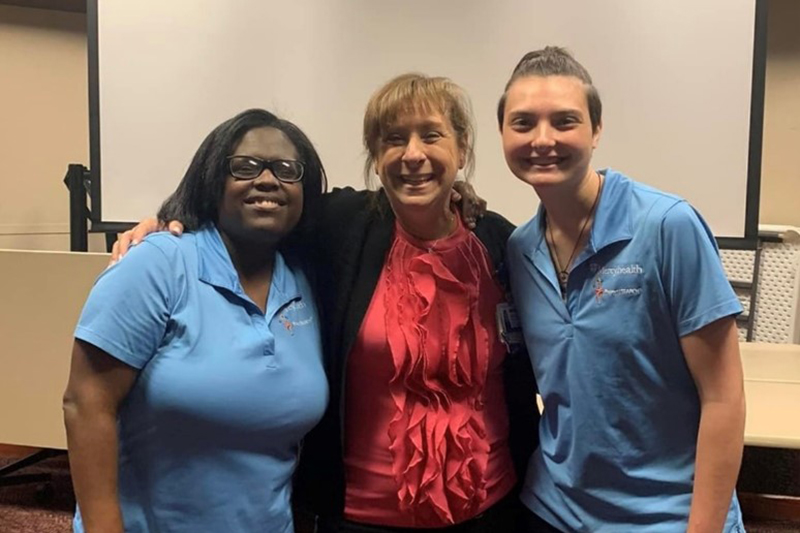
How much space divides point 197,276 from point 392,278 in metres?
0.40

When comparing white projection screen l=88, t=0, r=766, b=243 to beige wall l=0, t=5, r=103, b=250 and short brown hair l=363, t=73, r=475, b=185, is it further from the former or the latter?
beige wall l=0, t=5, r=103, b=250

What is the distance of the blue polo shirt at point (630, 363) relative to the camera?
1127mm

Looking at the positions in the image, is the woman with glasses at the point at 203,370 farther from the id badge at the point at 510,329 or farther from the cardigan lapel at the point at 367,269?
the id badge at the point at 510,329

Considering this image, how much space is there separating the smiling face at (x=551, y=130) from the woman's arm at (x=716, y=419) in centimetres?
36

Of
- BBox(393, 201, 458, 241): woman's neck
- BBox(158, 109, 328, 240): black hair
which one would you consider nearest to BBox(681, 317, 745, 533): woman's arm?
BBox(393, 201, 458, 241): woman's neck

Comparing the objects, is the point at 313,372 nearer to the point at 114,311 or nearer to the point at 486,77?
the point at 114,311

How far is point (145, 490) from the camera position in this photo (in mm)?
1192

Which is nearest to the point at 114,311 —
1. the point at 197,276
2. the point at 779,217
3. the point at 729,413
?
the point at 197,276

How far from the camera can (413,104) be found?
1.39 meters

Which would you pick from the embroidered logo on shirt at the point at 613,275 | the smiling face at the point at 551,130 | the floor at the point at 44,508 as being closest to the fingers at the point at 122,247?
the smiling face at the point at 551,130

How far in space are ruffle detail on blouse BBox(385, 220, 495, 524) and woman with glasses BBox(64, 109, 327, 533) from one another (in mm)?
177

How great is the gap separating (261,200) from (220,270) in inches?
6.0

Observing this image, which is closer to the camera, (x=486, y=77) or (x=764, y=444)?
(x=764, y=444)

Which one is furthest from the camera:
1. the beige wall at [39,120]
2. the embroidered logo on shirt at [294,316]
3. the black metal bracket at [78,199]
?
the beige wall at [39,120]
